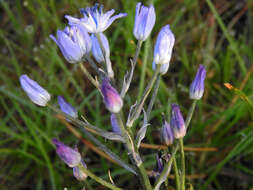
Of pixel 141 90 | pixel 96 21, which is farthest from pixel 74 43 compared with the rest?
pixel 141 90

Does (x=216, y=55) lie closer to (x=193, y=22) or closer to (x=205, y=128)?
(x=193, y=22)

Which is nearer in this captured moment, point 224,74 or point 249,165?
point 249,165

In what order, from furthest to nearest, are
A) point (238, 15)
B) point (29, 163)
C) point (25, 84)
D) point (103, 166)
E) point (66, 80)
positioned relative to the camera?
point (238, 15) < point (66, 80) < point (29, 163) < point (103, 166) < point (25, 84)

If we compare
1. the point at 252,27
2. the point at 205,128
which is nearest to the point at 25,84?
the point at 205,128

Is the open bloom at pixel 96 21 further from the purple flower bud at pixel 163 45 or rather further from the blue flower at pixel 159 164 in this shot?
the blue flower at pixel 159 164

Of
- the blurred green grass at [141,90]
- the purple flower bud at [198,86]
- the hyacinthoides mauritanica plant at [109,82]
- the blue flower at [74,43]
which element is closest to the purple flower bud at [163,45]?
the hyacinthoides mauritanica plant at [109,82]

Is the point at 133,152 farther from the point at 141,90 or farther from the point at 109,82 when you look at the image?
the point at 141,90
